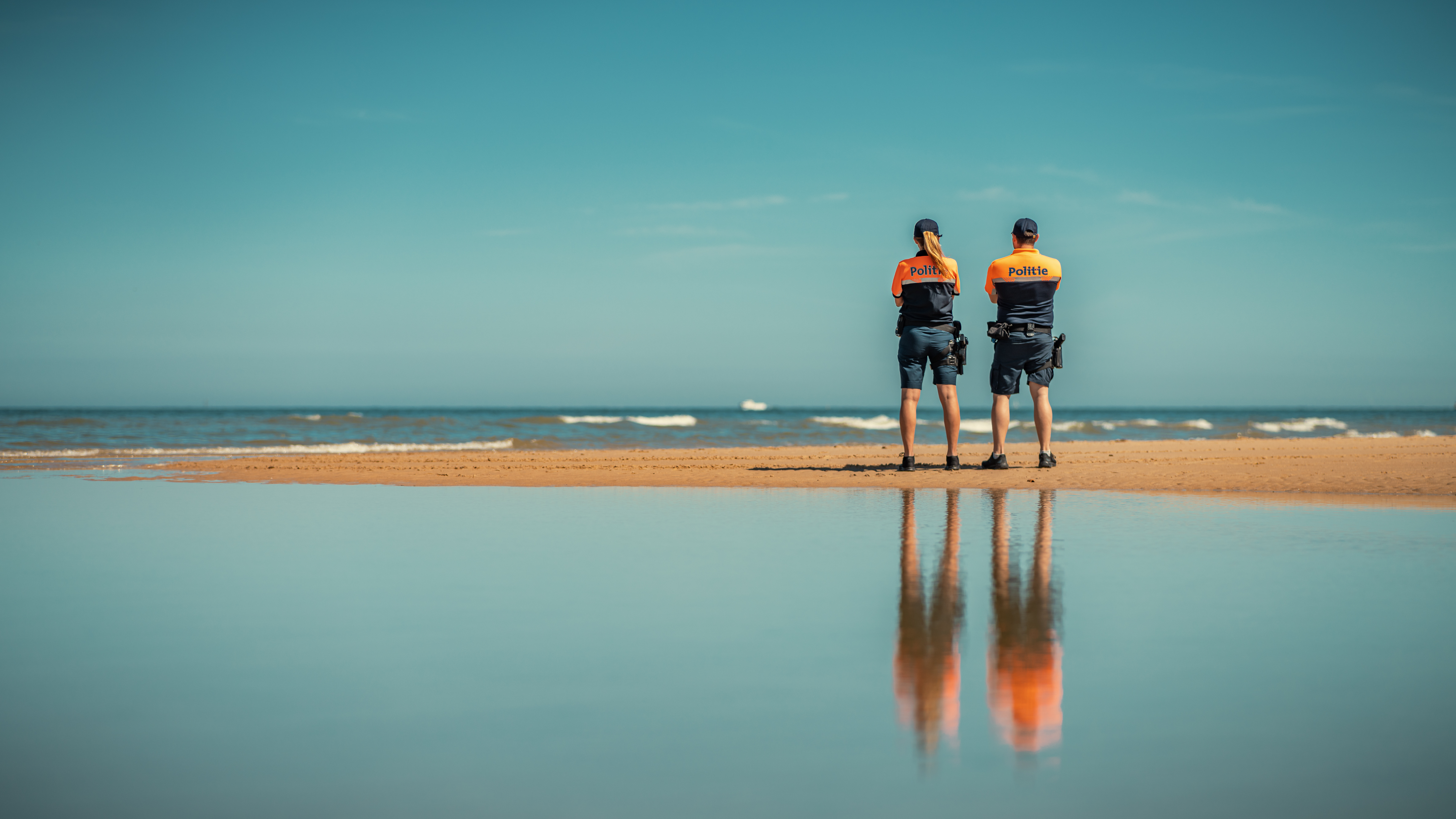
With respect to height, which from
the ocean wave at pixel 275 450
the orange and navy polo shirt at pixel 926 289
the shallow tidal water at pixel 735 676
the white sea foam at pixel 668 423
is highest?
the orange and navy polo shirt at pixel 926 289

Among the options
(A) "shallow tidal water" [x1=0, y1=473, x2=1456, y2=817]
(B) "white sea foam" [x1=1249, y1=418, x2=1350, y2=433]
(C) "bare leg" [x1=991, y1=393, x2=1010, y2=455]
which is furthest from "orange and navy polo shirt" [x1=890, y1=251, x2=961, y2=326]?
(B) "white sea foam" [x1=1249, y1=418, x2=1350, y2=433]

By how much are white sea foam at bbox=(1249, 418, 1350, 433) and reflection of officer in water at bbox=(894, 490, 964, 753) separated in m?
27.3

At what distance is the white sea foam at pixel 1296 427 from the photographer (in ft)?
93.1

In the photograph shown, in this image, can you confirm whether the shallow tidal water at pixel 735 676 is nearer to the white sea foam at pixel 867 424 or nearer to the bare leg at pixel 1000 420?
the bare leg at pixel 1000 420

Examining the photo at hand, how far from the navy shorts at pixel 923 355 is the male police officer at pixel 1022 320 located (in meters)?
0.49

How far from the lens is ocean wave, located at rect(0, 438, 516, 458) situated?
13.6 metres

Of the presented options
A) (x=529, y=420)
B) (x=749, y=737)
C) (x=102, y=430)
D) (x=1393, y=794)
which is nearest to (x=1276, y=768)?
(x=1393, y=794)

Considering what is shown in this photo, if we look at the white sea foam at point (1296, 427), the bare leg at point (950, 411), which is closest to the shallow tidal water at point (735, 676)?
the bare leg at point (950, 411)

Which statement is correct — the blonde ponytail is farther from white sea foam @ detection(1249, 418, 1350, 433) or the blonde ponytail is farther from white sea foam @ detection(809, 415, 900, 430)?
white sea foam @ detection(1249, 418, 1350, 433)

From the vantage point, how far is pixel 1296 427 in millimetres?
31531

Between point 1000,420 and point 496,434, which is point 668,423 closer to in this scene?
point 496,434

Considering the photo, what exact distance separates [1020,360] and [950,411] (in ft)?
2.43

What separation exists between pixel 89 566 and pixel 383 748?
8.97ft

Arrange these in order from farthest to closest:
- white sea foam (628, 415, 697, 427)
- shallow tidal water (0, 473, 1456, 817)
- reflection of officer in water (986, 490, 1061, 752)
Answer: white sea foam (628, 415, 697, 427) → reflection of officer in water (986, 490, 1061, 752) → shallow tidal water (0, 473, 1456, 817)
